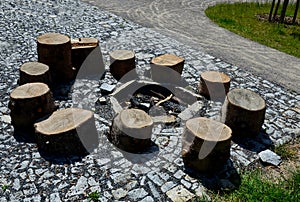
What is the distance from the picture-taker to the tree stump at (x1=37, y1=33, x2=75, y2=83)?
5.78 m

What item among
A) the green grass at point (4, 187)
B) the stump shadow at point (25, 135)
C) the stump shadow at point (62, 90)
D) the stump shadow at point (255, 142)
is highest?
the stump shadow at point (62, 90)

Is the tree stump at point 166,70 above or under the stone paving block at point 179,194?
above

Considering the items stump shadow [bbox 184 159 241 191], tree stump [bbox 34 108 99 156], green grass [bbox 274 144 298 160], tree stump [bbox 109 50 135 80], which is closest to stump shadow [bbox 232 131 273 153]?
green grass [bbox 274 144 298 160]

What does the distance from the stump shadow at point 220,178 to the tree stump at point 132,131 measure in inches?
26.0

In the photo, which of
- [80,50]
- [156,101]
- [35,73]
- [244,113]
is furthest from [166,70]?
[35,73]

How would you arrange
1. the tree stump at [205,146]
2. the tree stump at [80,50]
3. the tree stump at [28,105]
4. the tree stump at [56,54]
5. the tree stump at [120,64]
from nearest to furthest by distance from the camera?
the tree stump at [205,146] < the tree stump at [28,105] < the tree stump at [56,54] < the tree stump at [120,64] < the tree stump at [80,50]

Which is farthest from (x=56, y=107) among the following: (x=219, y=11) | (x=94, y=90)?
(x=219, y=11)

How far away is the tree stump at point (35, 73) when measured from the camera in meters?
5.33

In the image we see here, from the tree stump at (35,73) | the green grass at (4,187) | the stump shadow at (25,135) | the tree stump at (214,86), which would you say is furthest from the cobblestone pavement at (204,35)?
the green grass at (4,187)

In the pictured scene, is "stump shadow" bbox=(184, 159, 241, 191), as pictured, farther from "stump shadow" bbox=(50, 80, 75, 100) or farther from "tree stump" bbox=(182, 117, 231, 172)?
"stump shadow" bbox=(50, 80, 75, 100)

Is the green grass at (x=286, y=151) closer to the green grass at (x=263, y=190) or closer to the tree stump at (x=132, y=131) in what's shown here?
the green grass at (x=263, y=190)

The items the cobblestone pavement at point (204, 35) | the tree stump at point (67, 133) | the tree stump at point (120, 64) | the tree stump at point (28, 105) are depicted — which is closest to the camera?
the tree stump at point (67, 133)

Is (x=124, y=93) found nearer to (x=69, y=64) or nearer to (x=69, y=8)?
(x=69, y=64)

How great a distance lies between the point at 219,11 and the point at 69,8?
5.19 m
